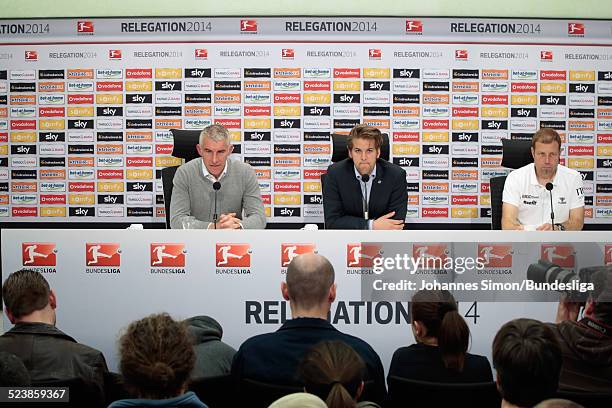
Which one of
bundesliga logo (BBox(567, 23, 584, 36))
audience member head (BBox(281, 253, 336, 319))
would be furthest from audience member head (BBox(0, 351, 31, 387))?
bundesliga logo (BBox(567, 23, 584, 36))

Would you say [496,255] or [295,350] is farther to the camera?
[496,255]

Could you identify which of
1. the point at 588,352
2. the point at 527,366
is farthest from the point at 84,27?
the point at 527,366

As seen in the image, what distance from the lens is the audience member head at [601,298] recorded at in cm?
216

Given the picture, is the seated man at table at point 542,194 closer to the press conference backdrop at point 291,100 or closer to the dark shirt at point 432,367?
the press conference backdrop at point 291,100

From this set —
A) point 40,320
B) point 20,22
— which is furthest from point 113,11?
point 40,320

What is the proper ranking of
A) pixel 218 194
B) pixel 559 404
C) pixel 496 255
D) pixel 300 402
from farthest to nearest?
pixel 218 194 < pixel 496 255 < pixel 300 402 < pixel 559 404

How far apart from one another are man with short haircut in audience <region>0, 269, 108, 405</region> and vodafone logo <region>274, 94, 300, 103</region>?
11.2 ft

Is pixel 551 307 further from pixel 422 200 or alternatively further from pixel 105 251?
pixel 422 200

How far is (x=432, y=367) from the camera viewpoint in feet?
6.83

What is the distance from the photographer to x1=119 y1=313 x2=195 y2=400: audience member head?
172cm

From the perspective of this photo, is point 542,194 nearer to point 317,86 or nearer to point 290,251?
point 290,251

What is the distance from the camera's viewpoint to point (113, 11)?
5422mm

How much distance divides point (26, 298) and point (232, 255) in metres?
0.83

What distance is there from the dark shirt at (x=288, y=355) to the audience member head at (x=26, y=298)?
2.26 ft
